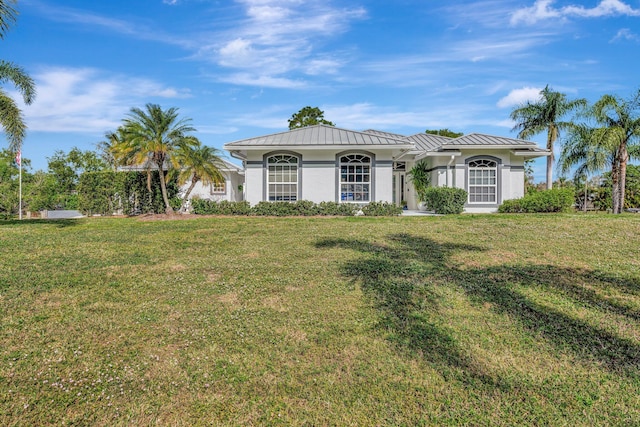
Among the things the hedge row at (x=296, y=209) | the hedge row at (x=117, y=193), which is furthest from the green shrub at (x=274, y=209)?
the hedge row at (x=117, y=193)

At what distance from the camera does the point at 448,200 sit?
1725 cm

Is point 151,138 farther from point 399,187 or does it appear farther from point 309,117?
point 309,117

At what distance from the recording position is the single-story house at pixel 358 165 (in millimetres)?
17578

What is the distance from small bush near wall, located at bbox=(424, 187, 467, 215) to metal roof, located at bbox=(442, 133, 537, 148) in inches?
98.4

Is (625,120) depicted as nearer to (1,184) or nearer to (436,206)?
(436,206)

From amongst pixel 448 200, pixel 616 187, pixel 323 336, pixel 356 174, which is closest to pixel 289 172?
pixel 356 174

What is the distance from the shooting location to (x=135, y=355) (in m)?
4.17

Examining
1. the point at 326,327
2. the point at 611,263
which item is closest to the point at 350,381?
the point at 326,327

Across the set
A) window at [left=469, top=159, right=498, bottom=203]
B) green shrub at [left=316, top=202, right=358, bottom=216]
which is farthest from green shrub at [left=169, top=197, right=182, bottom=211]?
window at [left=469, top=159, right=498, bottom=203]

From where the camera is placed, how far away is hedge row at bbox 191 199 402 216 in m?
17.0

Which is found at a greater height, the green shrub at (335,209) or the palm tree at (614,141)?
the palm tree at (614,141)

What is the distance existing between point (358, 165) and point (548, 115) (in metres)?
16.1

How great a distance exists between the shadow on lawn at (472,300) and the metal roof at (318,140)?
31.1ft

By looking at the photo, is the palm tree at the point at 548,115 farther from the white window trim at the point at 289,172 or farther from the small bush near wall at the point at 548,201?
the white window trim at the point at 289,172
